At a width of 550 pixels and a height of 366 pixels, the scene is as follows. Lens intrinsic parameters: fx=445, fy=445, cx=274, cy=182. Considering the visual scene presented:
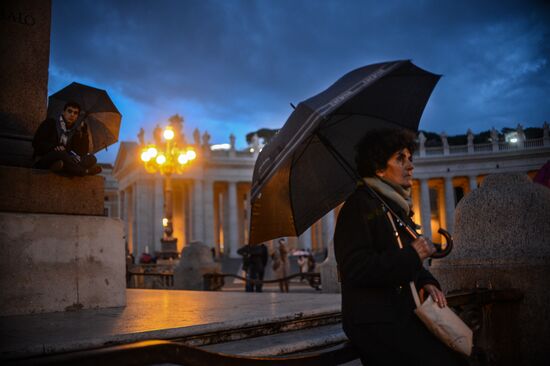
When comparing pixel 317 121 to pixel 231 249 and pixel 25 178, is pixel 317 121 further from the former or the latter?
pixel 231 249

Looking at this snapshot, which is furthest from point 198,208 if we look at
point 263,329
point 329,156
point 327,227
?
point 329,156

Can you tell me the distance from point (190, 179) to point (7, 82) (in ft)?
140

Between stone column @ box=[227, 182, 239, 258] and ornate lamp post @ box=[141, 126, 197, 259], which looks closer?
ornate lamp post @ box=[141, 126, 197, 259]

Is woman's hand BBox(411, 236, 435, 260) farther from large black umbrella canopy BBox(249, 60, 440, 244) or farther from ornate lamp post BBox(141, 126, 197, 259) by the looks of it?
ornate lamp post BBox(141, 126, 197, 259)

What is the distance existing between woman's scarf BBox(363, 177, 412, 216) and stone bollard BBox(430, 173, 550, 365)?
166 cm

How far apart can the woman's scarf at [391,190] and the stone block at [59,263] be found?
429 cm

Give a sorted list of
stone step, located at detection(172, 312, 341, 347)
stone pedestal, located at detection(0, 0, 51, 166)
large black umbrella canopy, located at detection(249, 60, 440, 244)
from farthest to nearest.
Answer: stone pedestal, located at detection(0, 0, 51, 166), stone step, located at detection(172, 312, 341, 347), large black umbrella canopy, located at detection(249, 60, 440, 244)

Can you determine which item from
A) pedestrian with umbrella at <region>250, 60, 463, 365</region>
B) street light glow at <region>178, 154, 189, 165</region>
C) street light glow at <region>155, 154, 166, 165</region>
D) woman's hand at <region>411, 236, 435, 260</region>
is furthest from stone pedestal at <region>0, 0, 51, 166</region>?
street light glow at <region>178, 154, 189, 165</region>

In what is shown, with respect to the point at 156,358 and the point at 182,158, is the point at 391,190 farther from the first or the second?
the point at 182,158

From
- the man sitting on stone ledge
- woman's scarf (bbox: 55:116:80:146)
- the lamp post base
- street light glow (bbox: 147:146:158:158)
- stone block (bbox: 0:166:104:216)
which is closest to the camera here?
stone block (bbox: 0:166:104:216)

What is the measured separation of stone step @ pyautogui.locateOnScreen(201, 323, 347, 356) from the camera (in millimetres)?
3660

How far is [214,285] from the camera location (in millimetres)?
14273

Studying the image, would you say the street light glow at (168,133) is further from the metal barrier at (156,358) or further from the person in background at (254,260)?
the metal barrier at (156,358)

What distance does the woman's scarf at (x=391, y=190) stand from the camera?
260 cm
